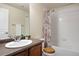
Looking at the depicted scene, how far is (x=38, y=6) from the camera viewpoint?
1.66 m

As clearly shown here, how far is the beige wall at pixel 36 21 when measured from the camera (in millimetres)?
1761

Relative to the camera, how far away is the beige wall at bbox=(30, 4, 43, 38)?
176 centimetres

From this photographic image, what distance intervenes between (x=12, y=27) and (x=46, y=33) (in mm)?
698

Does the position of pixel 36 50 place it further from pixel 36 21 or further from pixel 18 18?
pixel 18 18

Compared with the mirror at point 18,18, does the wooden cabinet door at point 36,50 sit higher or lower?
lower

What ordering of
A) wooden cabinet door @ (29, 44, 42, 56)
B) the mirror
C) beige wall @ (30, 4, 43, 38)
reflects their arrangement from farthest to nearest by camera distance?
beige wall @ (30, 4, 43, 38) → the mirror → wooden cabinet door @ (29, 44, 42, 56)

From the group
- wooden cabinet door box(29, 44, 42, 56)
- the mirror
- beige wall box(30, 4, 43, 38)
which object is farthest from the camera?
beige wall box(30, 4, 43, 38)

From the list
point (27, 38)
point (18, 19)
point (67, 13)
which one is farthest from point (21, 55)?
point (67, 13)

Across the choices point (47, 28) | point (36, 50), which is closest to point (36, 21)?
point (47, 28)

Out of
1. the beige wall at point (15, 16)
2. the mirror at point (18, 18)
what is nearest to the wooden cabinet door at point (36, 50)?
the mirror at point (18, 18)

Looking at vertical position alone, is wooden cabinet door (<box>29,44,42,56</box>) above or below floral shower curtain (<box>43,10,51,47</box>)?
below

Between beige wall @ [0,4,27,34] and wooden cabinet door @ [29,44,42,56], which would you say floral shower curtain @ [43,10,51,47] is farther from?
beige wall @ [0,4,27,34]

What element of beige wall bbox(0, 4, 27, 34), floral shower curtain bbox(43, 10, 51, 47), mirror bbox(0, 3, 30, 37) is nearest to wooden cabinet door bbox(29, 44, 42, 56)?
floral shower curtain bbox(43, 10, 51, 47)

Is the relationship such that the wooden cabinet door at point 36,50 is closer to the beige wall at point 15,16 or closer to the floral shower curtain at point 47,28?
the floral shower curtain at point 47,28
